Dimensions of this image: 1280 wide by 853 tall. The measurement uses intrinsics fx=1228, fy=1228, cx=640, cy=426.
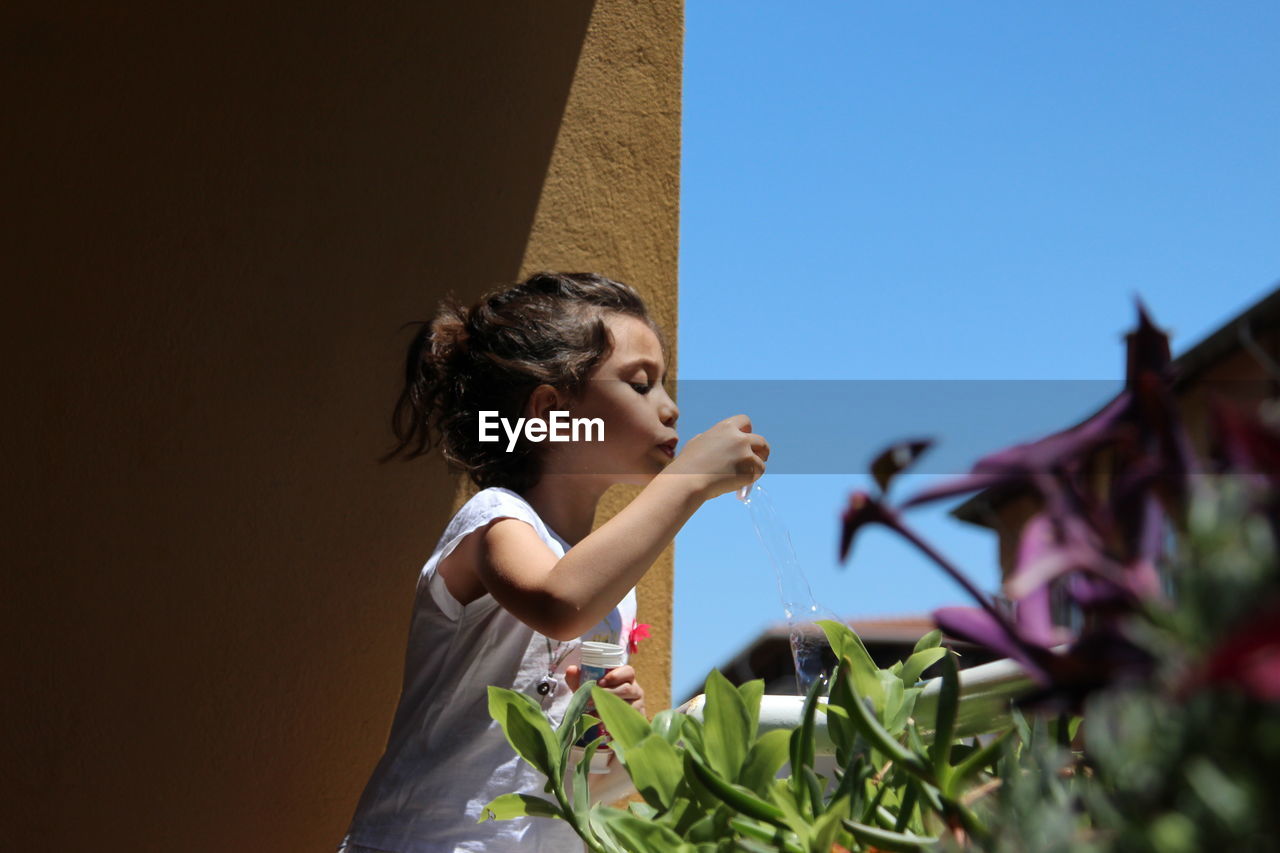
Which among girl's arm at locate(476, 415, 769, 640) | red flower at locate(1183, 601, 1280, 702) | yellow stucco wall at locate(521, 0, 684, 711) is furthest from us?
yellow stucco wall at locate(521, 0, 684, 711)

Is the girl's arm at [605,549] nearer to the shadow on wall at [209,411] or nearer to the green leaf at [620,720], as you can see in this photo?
the shadow on wall at [209,411]

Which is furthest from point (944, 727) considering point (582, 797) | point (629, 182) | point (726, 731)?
point (629, 182)

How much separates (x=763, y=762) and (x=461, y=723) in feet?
3.58

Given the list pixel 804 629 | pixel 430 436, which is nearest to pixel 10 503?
pixel 430 436

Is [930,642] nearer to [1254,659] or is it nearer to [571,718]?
[571,718]

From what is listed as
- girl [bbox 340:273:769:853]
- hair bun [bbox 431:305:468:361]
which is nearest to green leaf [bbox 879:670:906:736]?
girl [bbox 340:273:769:853]

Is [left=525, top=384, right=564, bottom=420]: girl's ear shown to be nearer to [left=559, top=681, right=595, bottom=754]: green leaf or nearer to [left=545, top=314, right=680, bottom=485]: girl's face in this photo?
[left=545, top=314, right=680, bottom=485]: girl's face

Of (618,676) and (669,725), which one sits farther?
(618,676)

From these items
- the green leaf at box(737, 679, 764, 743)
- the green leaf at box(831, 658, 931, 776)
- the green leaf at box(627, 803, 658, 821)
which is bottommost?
the green leaf at box(627, 803, 658, 821)

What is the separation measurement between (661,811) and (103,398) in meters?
1.40

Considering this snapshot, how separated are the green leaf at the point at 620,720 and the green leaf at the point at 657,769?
3 cm

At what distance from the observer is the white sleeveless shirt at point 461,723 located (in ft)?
4.72

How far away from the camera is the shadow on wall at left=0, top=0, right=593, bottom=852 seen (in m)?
1.61

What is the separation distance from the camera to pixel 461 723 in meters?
1.51
